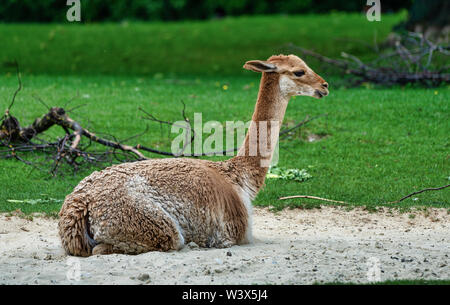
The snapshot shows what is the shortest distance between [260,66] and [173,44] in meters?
16.8

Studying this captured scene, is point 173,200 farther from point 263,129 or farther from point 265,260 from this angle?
point 263,129

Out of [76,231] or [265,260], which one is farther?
[76,231]

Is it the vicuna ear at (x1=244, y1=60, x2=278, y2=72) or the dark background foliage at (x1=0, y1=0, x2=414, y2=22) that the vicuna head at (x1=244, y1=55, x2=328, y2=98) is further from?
the dark background foliage at (x1=0, y1=0, x2=414, y2=22)

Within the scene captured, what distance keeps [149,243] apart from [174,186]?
1.94 feet

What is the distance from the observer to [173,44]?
23234mm

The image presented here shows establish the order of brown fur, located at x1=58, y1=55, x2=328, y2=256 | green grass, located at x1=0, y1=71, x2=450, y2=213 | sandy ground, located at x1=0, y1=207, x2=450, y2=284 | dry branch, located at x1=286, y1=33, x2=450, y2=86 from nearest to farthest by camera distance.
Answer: sandy ground, located at x1=0, y1=207, x2=450, y2=284, brown fur, located at x1=58, y1=55, x2=328, y2=256, green grass, located at x1=0, y1=71, x2=450, y2=213, dry branch, located at x1=286, y1=33, x2=450, y2=86

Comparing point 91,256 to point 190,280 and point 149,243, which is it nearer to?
point 149,243

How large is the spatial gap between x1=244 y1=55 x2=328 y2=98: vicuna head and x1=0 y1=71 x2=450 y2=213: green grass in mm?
2474

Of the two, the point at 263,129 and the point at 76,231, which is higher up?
the point at 263,129

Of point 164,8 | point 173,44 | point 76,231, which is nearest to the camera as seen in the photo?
point 76,231

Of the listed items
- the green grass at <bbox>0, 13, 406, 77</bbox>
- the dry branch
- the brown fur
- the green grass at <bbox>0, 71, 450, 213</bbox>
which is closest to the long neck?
the brown fur

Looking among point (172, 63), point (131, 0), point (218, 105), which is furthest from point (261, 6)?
point (218, 105)

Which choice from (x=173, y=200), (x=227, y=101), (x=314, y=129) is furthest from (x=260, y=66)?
(x=227, y=101)

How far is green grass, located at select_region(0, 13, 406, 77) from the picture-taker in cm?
2052
